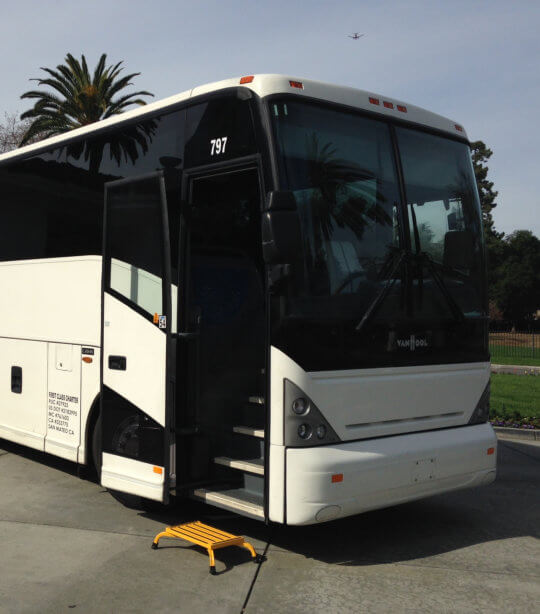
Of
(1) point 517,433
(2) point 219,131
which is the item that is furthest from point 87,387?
(1) point 517,433

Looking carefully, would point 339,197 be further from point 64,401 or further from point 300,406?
point 64,401

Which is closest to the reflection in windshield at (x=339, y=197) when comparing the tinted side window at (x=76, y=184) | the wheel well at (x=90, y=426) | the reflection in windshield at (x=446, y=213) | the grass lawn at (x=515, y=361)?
the reflection in windshield at (x=446, y=213)

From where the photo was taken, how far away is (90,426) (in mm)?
7043

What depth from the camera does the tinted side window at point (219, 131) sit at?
17.8 feet

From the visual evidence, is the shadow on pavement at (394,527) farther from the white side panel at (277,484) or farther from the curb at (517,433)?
the curb at (517,433)

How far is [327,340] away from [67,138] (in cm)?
375

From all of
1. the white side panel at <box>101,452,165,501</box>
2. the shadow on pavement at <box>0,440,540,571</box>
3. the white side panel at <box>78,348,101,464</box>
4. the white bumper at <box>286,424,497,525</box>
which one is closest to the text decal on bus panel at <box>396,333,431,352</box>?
the white bumper at <box>286,424,497,525</box>

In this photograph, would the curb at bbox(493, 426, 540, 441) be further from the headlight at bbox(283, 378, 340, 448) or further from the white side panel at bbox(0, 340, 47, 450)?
the headlight at bbox(283, 378, 340, 448)

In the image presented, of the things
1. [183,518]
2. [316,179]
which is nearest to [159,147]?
[316,179]

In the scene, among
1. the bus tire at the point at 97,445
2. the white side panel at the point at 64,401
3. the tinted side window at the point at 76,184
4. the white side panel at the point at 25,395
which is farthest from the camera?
the white side panel at the point at 25,395

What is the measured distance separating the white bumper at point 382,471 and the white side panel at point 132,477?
1269mm

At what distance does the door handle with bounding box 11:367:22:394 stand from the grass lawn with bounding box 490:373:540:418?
7357 millimetres

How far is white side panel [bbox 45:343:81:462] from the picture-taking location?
7211mm

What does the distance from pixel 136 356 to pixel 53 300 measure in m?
1.83
